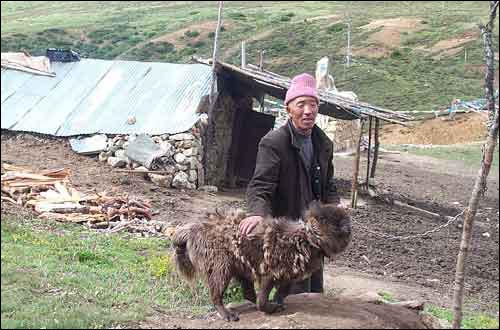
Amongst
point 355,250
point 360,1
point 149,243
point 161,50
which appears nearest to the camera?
point 149,243

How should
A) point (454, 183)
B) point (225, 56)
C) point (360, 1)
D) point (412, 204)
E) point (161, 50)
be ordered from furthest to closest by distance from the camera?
point (360, 1), point (225, 56), point (161, 50), point (454, 183), point (412, 204)

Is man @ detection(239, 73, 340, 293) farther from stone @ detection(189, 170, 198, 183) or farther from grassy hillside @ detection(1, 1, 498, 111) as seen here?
grassy hillside @ detection(1, 1, 498, 111)

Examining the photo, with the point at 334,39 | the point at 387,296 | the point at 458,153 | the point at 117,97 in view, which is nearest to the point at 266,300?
the point at 387,296

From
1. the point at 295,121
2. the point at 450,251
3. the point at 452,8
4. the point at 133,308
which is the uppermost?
the point at 452,8

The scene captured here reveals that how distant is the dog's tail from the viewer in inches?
226

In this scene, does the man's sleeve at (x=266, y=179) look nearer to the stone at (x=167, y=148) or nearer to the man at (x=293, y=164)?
the man at (x=293, y=164)

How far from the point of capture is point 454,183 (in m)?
21.9

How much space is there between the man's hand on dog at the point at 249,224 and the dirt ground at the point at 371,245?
63cm

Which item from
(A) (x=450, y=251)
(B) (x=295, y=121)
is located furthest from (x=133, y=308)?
(A) (x=450, y=251)

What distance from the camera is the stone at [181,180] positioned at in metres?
15.9

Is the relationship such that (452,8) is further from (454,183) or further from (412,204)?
(412,204)

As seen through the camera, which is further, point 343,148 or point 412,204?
point 343,148

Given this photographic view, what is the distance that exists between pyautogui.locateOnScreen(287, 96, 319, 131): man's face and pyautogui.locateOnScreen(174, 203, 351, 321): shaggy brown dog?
2.14 feet

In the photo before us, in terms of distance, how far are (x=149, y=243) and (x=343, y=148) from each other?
16.9 metres
